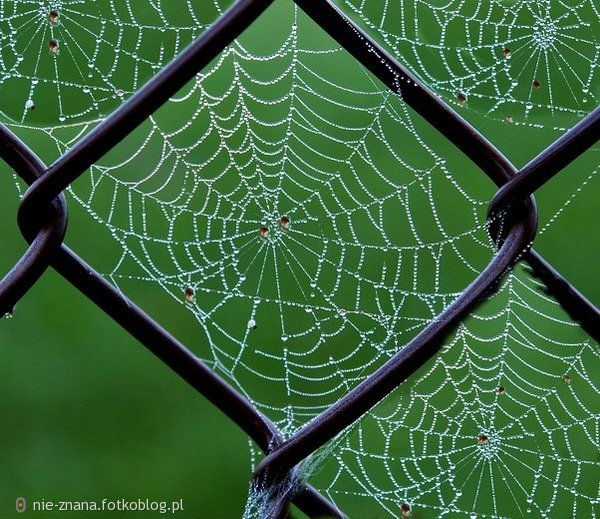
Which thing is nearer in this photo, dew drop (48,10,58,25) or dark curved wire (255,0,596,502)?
dark curved wire (255,0,596,502)

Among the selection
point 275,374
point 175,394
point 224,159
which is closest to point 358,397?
point 224,159

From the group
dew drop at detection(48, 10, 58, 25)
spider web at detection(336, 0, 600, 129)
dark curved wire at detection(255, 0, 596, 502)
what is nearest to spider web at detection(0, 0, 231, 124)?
dew drop at detection(48, 10, 58, 25)

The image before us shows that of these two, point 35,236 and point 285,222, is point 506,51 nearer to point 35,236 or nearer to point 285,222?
point 285,222

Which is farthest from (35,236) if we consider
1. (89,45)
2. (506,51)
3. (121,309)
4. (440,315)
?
(506,51)

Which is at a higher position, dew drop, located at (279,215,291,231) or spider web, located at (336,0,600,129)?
spider web, located at (336,0,600,129)

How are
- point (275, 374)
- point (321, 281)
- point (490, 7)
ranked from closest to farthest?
point (490, 7), point (321, 281), point (275, 374)

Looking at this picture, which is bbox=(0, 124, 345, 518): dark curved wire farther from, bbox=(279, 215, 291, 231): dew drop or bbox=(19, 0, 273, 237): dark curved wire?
bbox=(279, 215, 291, 231): dew drop

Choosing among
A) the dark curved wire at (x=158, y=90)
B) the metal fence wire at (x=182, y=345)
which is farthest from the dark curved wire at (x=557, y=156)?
the dark curved wire at (x=158, y=90)

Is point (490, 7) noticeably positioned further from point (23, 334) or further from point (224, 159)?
point (23, 334)
